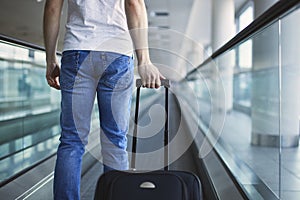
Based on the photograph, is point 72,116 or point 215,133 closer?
point 72,116

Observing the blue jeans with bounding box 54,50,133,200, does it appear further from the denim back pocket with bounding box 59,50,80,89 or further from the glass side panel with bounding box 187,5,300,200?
the glass side panel with bounding box 187,5,300,200

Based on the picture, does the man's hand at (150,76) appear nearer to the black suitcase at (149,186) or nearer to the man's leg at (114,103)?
the man's leg at (114,103)

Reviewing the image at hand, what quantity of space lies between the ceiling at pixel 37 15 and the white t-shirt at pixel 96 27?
523 inches

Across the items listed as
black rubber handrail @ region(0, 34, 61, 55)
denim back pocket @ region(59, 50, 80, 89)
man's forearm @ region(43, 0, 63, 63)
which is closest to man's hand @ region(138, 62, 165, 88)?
denim back pocket @ region(59, 50, 80, 89)

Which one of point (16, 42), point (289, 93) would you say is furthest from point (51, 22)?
point (289, 93)

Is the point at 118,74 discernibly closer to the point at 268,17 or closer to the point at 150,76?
the point at 150,76

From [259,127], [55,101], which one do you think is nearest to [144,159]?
[55,101]

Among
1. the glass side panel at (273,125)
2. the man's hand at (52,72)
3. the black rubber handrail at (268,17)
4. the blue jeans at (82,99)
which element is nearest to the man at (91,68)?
the blue jeans at (82,99)

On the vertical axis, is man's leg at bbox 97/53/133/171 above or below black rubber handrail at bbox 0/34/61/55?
below

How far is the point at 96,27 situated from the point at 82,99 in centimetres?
32

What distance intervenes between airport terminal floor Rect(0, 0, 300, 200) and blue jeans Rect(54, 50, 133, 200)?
79 centimetres

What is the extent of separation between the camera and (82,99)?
1.94 metres

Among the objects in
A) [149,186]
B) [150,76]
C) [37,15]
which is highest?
[37,15]

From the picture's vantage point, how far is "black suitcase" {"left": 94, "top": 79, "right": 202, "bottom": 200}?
168cm
